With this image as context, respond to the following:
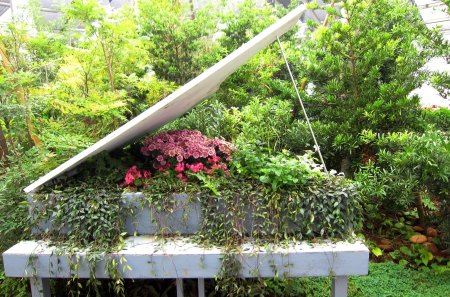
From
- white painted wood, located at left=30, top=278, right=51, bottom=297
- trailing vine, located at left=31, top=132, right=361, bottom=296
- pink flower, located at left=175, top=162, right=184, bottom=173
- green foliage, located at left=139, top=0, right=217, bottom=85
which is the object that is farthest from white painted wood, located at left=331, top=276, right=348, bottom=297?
green foliage, located at left=139, top=0, right=217, bottom=85

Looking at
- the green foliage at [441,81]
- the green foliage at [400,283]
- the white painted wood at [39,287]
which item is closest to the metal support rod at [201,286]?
the white painted wood at [39,287]

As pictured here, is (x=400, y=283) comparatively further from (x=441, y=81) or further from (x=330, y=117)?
(x=441, y=81)

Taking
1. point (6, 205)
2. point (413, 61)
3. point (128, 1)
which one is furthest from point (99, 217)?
point (128, 1)

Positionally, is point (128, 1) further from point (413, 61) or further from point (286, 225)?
point (286, 225)

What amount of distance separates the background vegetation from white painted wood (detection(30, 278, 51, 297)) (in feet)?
1.26

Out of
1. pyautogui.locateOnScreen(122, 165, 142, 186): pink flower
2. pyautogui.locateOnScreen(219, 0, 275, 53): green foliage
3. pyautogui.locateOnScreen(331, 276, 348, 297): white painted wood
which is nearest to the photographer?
pyautogui.locateOnScreen(331, 276, 348, 297): white painted wood

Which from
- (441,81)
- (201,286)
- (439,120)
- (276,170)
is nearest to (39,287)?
(201,286)

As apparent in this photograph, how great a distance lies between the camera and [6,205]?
9.61 ft

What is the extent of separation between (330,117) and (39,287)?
10.7 feet

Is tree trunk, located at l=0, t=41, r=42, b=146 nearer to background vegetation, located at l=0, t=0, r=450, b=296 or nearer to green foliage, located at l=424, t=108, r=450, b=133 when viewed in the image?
background vegetation, located at l=0, t=0, r=450, b=296

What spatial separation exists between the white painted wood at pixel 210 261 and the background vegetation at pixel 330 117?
61cm

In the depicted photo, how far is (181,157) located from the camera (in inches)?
110

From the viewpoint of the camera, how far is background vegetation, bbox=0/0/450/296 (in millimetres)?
3135

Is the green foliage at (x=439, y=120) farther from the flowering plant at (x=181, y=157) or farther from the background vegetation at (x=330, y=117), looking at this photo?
the flowering plant at (x=181, y=157)
